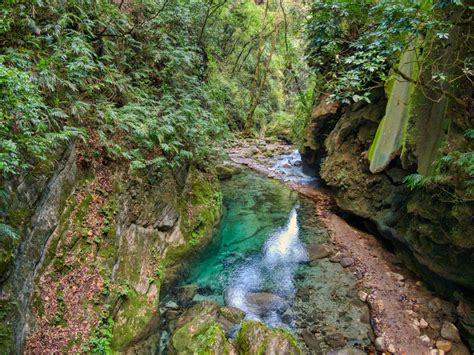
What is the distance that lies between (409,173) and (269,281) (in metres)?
4.93

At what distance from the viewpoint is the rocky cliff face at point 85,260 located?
4039 mm

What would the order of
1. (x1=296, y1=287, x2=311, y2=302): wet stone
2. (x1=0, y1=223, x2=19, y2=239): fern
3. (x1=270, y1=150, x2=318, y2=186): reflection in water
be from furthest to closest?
(x1=270, y1=150, x2=318, y2=186): reflection in water, (x1=296, y1=287, x2=311, y2=302): wet stone, (x1=0, y1=223, x2=19, y2=239): fern

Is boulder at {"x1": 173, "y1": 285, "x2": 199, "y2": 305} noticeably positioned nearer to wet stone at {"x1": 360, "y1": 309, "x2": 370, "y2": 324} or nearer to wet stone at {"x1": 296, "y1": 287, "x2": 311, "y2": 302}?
wet stone at {"x1": 296, "y1": 287, "x2": 311, "y2": 302}

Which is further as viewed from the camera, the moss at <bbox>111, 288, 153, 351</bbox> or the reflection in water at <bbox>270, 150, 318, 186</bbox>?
the reflection in water at <bbox>270, 150, 318, 186</bbox>

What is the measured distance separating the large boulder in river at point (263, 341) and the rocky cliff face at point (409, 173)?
3.56 metres

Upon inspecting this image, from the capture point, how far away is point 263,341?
16.8 feet

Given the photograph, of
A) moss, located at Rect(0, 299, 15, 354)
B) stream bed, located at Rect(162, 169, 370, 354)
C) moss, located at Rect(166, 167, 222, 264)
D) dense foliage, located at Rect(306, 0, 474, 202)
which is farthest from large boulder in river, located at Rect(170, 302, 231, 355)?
dense foliage, located at Rect(306, 0, 474, 202)

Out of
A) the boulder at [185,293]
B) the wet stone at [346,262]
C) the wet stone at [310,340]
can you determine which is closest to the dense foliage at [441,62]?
the wet stone at [346,262]

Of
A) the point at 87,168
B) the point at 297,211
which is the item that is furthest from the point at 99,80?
the point at 297,211

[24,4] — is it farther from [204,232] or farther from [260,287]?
[260,287]

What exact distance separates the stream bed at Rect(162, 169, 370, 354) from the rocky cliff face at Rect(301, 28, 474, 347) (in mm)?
1817

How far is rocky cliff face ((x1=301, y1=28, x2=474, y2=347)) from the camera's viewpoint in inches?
225

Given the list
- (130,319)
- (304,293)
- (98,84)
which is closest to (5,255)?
(130,319)

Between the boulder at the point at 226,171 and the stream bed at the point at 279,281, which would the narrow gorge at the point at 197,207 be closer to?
the stream bed at the point at 279,281
